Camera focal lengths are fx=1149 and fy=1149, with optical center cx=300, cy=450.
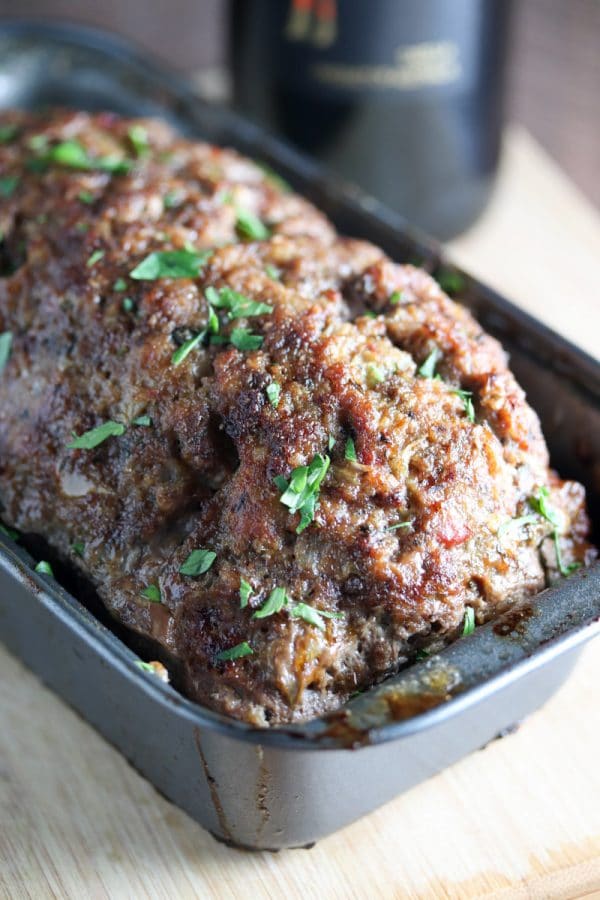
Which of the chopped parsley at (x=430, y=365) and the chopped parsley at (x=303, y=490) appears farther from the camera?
the chopped parsley at (x=430, y=365)

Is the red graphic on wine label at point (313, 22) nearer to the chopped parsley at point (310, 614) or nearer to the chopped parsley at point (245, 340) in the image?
the chopped parsley at point (245, 340)

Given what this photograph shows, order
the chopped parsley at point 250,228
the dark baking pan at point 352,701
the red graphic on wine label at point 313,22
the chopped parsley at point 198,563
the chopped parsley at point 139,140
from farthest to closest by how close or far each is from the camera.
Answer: the red graphic on wine label at point 313,22, the chopped parsley at point 139,140, the chopped parsley at point 250,228, the chopped parsley at point 198,563, the dark baking pan at point 352,701

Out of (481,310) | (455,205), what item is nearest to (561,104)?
(455,205)

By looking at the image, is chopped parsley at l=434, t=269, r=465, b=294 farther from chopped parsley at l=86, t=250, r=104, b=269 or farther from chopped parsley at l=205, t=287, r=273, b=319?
chopped parsley at l=86, t=250, r=104, b=269

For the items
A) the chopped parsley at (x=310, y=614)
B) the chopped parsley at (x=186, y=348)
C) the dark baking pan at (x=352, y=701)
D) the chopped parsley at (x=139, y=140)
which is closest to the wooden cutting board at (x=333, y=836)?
the dark baking pan at (x=352, y=701)

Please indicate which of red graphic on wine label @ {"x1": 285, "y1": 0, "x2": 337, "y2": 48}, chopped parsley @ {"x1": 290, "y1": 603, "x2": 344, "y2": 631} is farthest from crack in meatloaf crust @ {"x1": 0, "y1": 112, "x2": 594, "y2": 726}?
red graphic on wine label @ {"x1": 285, "y1": 0, "x2": 337, "y2": 48}
